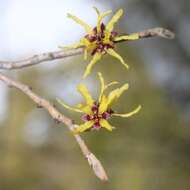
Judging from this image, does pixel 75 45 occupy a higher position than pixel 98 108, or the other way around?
pixel 75 45

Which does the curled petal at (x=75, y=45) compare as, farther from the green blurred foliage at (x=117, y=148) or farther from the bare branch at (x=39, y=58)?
the green blurred foliage at (x=117, y=148)

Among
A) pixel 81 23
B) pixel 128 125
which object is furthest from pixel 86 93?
pixel 128 125

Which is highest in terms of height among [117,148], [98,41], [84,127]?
[117,148]

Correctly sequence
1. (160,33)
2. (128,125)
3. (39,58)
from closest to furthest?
(160,33)
(39,58)
(128,125)

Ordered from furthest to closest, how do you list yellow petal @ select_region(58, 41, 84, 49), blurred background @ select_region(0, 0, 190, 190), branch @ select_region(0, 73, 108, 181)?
blurred background @ select_region(0, 0, 190, 190)
yellow petal @ select_region(58, 41, 84, 49)
branch @ select_region(0, 73, 108, 181)

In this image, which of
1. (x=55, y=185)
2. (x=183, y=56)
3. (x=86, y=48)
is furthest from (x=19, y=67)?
(x=55, y=185)

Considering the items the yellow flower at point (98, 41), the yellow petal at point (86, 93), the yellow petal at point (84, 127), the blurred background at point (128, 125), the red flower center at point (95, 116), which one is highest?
the blurred background at point (128, 125)

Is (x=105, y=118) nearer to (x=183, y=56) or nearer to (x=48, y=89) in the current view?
(x=183, y=56)

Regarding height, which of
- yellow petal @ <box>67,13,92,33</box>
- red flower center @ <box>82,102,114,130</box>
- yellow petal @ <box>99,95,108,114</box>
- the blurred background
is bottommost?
red flower center @ <box>82,102,114,130</box>

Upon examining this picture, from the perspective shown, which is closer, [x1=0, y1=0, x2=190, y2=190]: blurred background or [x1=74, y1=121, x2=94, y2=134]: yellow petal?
[x1=74, y1=121, x2=94, y2=134]: yellow petal

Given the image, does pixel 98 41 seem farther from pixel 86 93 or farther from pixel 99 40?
pixel 86 93

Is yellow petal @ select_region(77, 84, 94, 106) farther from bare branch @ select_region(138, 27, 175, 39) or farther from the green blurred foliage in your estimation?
the green blurred foliage

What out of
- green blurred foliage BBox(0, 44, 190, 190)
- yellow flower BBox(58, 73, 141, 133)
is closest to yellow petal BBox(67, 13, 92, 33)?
yellow flower BBox(58, 73, 141, 133)

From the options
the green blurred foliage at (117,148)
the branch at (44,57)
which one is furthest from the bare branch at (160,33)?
the green blurred foliage at (117,148)
